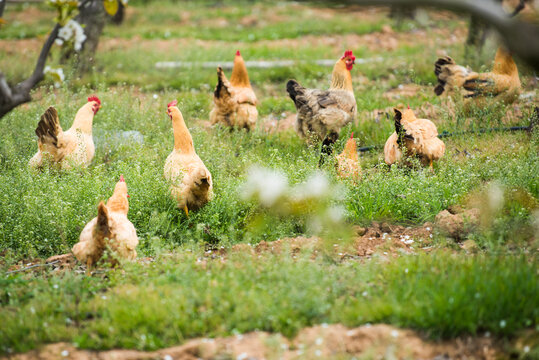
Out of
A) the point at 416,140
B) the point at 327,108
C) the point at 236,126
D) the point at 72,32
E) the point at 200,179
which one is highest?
the point at 72,32

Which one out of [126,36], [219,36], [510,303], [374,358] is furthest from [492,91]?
[126,36]

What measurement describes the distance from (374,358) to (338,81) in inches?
160

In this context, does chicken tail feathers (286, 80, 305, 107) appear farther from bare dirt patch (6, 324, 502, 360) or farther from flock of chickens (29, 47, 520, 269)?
bare dirt patch (6, 324, 502, 360)

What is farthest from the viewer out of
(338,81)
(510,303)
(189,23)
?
(189,23)

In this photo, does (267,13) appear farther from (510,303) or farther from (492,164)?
(510,303)

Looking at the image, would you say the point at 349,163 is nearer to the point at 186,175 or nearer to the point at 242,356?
the point at 186,175

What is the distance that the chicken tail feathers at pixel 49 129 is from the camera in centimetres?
516

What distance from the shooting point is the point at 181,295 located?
3.28 metres

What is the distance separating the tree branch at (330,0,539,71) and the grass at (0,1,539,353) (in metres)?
0.36

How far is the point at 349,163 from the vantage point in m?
5.28

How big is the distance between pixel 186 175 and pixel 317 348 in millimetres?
2144

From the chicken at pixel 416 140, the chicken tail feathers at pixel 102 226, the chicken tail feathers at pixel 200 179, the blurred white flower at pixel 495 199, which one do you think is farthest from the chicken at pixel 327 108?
the chicken tail feathers at pixel 102 226

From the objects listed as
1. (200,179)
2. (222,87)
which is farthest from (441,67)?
(200,179)

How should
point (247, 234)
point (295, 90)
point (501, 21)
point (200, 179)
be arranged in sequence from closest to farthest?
point (501, 21) → point (247, 234) → point (200, 179) → point (295, 90)
